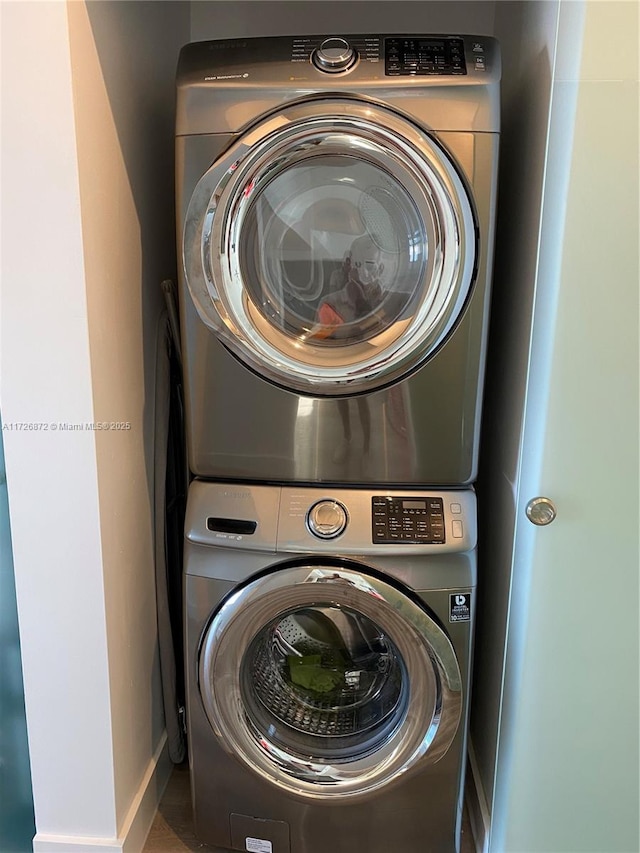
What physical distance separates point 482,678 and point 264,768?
567 millimetres

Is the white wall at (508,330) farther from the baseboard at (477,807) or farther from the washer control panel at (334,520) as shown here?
the washer control panel at (334,520)

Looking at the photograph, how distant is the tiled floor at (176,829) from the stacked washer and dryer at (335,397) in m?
0.16

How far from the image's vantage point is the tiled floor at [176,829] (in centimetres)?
157

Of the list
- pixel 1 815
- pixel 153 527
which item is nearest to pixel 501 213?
pixel 153 527

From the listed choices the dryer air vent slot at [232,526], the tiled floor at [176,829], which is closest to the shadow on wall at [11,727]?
the tiled floor at [176,829]

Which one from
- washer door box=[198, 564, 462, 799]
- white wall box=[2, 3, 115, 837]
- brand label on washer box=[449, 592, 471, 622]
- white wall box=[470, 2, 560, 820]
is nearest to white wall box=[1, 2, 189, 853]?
white wall box=[2, 3, 115, 837]

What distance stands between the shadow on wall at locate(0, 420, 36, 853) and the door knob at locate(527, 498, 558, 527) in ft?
3.36

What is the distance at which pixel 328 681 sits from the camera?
1547mm

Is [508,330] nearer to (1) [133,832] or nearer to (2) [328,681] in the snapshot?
(2) [328,681]

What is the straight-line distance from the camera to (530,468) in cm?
125

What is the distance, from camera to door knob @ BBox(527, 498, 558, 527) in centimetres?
121

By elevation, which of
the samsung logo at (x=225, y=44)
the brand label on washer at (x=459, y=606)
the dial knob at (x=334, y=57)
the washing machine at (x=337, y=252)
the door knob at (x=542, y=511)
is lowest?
the brand label on washer at (x=459, y=606)

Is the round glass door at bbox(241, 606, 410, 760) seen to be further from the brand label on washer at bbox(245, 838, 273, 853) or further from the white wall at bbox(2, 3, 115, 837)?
the white wall at bbox(2, 3, 115, 837)

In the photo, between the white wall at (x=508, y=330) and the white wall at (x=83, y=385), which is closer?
the white wall at (x=83, y=385)
